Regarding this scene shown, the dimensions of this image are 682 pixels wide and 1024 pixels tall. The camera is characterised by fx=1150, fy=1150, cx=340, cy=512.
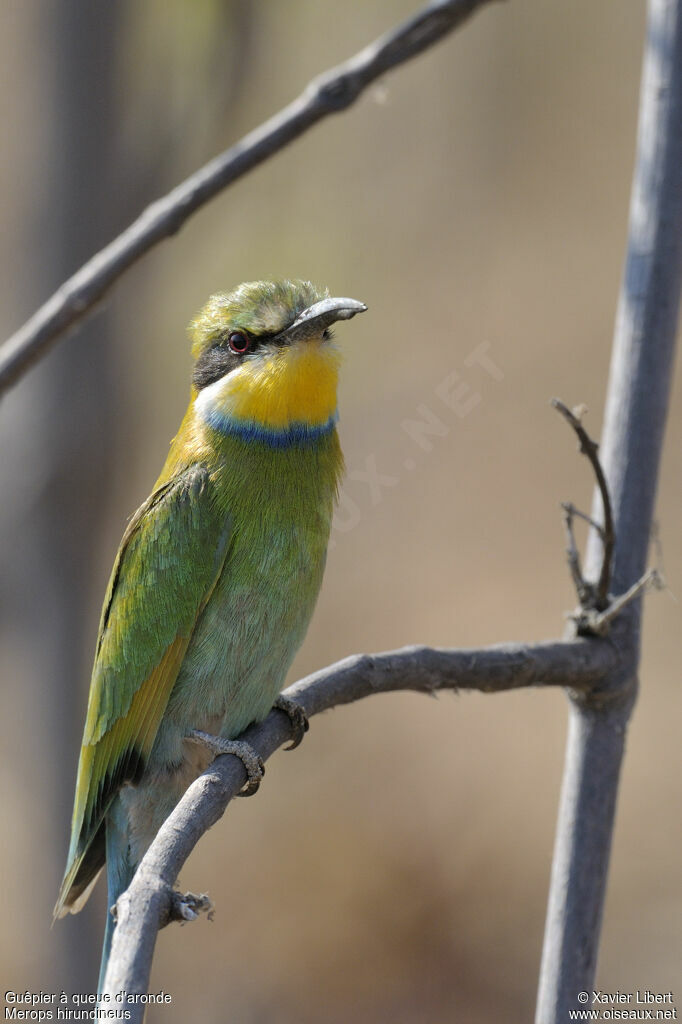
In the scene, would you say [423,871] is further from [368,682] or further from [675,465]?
[368,682]

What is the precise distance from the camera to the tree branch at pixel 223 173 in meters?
1.09

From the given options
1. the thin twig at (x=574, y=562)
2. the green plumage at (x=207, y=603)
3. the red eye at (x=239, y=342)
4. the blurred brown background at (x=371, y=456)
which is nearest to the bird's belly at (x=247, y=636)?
the green plumage at (x=207, y=603)

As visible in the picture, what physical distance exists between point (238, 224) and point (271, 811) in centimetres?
228

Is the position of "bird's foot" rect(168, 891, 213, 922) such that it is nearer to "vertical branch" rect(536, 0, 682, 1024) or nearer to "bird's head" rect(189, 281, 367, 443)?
"vertical branch" rect(536, 0, 682, 1024)

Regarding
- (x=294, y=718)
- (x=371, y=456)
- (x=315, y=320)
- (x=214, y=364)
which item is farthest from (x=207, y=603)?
(x=371, y=456)

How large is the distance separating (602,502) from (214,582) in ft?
2.17

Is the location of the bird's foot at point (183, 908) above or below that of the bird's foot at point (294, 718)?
below

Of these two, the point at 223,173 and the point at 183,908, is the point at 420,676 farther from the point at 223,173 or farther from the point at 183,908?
the point at 223,173

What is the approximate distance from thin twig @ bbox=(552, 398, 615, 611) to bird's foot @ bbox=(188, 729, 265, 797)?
0.53 m

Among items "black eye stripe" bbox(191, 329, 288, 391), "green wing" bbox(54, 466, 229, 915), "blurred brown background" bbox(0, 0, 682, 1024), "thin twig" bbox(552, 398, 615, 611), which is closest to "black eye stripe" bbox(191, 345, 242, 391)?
"black eye stripe" bbox(191, 329, 288, 391)

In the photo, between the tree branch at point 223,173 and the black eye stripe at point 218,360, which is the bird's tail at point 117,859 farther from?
the tree branch at point 223,173

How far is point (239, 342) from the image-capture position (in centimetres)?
182

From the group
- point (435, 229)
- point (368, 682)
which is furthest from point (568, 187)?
point (368, 682)

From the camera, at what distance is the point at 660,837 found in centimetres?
439
